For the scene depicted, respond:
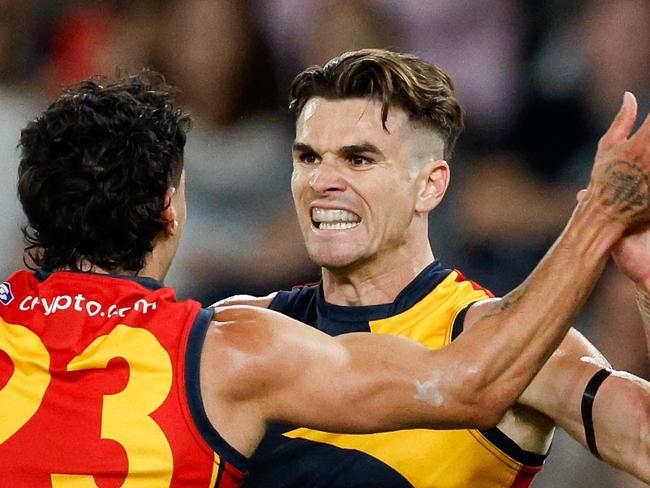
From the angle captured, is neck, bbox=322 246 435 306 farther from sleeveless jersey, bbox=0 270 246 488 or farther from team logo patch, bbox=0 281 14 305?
team logo patch, bbox=0 281 14 305

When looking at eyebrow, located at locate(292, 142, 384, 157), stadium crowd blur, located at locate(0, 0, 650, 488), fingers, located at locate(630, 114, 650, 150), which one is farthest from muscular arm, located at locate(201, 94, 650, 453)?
stadium crowd blur, located at locate(0, 0, 650, 488)

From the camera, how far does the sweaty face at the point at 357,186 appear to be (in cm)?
354

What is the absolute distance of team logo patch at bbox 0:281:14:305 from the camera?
2.75 meters

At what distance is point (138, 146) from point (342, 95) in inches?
39.2

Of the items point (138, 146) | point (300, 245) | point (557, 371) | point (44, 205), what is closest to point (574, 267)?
point (557, 371)

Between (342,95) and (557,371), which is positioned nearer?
(557,371)

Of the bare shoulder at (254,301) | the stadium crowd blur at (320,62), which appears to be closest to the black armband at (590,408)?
the bare shoulder at (254,301)

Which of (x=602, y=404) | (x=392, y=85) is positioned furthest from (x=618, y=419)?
(x=392, y=85)

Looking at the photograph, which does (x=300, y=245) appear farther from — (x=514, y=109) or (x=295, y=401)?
(x=295, y=401)

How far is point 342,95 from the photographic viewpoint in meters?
3.61

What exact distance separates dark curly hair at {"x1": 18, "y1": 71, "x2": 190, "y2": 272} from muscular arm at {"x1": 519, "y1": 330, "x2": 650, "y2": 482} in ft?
3.84

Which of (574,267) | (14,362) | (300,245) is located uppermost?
(574,267)

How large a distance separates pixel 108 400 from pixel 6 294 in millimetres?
434

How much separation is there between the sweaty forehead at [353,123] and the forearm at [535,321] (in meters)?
1.03
